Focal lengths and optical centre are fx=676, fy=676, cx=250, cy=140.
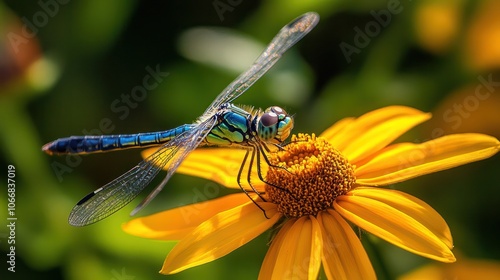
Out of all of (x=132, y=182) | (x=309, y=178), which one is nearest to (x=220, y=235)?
(x=309, y=178)

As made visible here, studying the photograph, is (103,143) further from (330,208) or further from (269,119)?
(330,208)

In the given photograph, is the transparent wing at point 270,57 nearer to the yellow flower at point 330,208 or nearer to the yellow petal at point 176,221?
the yellow flower at point 330,208

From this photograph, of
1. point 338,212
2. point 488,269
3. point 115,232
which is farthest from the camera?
point 115,232

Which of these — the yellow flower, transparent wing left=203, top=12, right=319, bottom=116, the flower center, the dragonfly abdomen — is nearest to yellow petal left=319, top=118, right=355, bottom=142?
the yellow flower

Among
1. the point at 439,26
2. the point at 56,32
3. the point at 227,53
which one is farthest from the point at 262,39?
the point at 56,32

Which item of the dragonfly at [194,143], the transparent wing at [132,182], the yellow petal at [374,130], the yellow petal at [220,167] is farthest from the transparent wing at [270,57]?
the yellow petal at [374,130]

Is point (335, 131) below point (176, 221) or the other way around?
below

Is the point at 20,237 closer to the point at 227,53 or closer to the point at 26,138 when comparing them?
the point at 26,138
